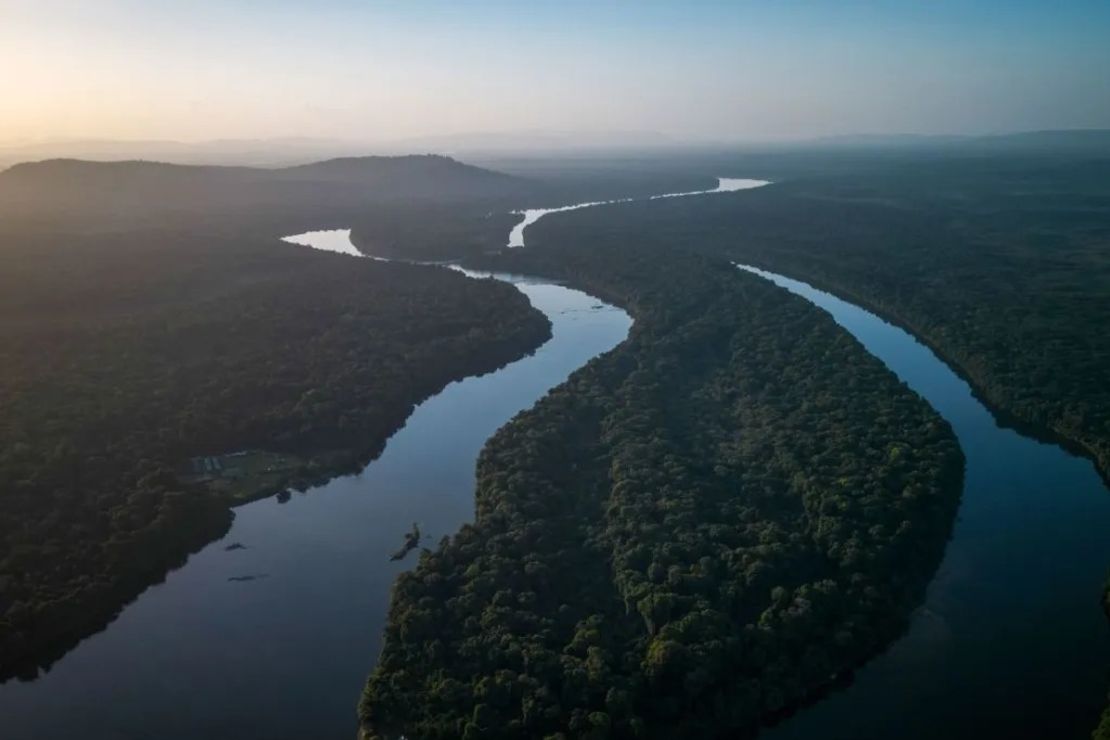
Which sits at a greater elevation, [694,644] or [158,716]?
[694,644]

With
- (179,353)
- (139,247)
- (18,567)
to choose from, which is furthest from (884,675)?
(139,247)

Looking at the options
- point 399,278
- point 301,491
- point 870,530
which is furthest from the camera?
point 399,278

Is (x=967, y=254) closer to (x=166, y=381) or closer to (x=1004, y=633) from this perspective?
(x=1004, y=633)

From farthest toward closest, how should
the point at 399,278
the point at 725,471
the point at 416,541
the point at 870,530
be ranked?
1. the point at 399,278
2. the point at 725,471
3. the point at 416,541
4. the point at 870,530

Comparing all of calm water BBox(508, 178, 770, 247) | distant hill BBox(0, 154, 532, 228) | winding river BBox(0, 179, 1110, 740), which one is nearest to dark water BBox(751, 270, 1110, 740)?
winding river BBox(0, 179, 1110, 740)

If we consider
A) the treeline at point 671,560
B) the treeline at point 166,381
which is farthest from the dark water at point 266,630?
the treeline at point 671,560

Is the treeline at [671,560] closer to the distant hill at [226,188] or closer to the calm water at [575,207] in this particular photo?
the calm water at [575,207]

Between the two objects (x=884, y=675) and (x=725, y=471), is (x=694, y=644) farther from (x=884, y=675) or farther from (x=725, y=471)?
(x=725, y=471)
